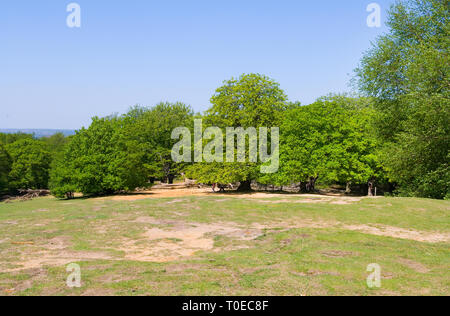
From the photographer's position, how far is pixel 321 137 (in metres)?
40.6

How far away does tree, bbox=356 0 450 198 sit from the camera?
2420cm

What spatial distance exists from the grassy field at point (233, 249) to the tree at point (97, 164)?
18195 mm

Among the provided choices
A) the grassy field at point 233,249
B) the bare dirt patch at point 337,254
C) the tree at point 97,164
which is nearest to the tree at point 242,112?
the tree at point 97,164

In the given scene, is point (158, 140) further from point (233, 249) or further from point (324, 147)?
point (233, 249)

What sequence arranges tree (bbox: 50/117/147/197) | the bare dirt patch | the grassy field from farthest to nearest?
tree (bbox: 50/117/147/197) → the bare dirt patch → the grassy field

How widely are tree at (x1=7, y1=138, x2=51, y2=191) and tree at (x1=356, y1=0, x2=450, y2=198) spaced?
166 feet

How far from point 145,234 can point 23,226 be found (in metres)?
7.48

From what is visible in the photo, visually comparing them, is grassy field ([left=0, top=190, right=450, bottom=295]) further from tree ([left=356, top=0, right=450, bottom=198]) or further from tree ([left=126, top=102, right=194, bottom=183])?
tree ([left=126, top=102, right=194, bottom=183])

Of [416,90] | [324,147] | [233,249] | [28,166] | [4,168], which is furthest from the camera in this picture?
[28,166]

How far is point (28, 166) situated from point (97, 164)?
2318 centimetres

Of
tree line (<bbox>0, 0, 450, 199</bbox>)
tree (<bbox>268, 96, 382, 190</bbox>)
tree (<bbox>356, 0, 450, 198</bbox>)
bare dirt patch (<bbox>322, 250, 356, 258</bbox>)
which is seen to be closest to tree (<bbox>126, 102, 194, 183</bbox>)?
tree line (<bbox>0, 0, 450, 199</bbox>)

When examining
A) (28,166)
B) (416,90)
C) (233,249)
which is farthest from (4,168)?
(416,90)

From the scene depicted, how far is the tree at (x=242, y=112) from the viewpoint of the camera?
1596 inches
